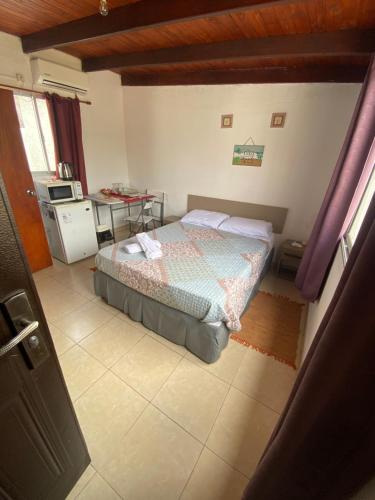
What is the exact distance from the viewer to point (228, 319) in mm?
1626

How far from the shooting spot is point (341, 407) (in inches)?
16.4

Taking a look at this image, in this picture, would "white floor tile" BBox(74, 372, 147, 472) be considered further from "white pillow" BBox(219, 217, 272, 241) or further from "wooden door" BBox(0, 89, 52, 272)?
"white pillow" BBox(219, 217, 272, 241)

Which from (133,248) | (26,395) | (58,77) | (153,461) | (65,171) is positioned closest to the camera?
(26,395)

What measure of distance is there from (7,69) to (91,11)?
4.26 ft

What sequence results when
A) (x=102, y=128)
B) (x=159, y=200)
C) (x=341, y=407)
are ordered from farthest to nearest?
(x=159, y=200)
(x=102, y=128)
(x=341, y=407)

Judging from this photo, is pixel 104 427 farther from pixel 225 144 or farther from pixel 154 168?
pixel 154 168

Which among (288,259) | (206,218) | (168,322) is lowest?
(168,322)

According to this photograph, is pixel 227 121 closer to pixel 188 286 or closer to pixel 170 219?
pixel 170 219

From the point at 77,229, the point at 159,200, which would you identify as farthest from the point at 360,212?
the point at 77,229

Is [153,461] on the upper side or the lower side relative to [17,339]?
lower

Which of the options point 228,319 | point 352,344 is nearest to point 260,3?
point 352,344

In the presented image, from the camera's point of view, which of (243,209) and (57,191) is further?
(243,209)

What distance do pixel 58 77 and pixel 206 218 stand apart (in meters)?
2.63

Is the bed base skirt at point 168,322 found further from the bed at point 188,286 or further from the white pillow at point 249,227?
the white pillow at point 249,227
